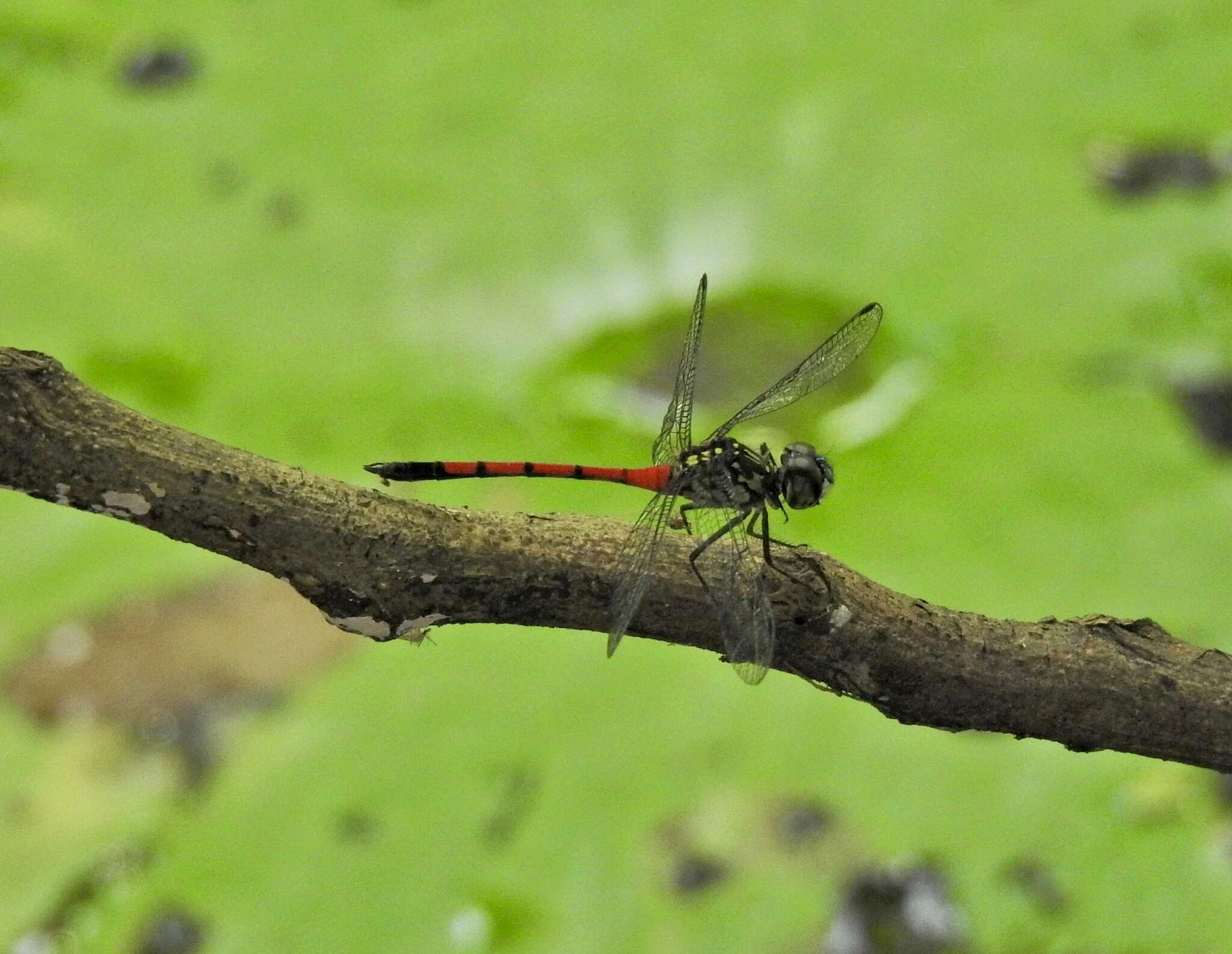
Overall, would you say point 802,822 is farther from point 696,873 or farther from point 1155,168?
point 1155,168

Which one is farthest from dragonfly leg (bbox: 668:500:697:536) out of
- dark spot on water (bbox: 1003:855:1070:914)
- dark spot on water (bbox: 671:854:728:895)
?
dark spot on water (bbox: 1003:855:1070:914)

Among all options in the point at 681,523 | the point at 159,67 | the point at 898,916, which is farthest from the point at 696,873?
the point at 159,67

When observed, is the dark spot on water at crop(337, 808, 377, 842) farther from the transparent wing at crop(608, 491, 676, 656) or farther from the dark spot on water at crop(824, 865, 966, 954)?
the transparent wing at crop(608, 491, 676, 656)

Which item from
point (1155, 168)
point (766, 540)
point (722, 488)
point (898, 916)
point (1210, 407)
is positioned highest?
point (1155, 168)

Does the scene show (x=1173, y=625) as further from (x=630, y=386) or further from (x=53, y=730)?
(x=53, y=730)

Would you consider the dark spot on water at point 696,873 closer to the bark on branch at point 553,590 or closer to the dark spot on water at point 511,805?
the dark spot on water at point 511,805

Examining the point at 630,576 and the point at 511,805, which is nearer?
the point at 630,576

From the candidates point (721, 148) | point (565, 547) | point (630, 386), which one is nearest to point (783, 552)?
point (565, 547)
